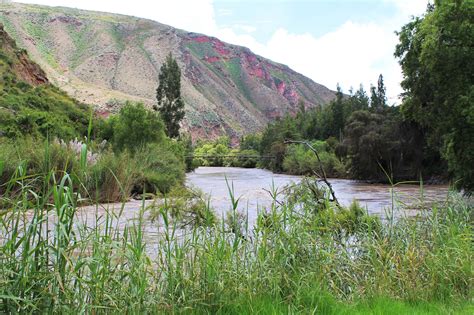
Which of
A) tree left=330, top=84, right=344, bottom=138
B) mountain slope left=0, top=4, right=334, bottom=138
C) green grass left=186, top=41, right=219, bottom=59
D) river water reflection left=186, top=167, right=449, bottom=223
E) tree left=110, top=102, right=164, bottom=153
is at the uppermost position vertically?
green grass left=186, top=41, right=219, bottom=59

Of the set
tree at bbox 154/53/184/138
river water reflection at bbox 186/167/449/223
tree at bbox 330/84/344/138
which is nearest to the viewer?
river water reflection at bbox 186/167/449/223

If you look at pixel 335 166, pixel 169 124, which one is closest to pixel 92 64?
pixel 169 124

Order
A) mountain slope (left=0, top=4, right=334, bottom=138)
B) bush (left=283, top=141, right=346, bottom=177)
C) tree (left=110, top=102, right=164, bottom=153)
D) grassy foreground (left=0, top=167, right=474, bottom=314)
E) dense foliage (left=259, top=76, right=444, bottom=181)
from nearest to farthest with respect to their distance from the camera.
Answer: grassy foreground (left=0, top=167, right=474, bottom=314), tree (left=110, top=102, right=164, bottom=153), dense foliage (left=259, top=76, right=444, bottom=181), bush (left=283, top=141, right=346, bottom=177), mountain slope (left=0, top=4, right=334, bottom=138)

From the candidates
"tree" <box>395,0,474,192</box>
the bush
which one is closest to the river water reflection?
"tree" <box>395,0,474,192</box>

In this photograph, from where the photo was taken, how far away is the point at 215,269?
14.0 feet

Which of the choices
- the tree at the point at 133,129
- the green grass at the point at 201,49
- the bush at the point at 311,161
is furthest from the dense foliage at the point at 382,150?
the green grass at the point at 201,49

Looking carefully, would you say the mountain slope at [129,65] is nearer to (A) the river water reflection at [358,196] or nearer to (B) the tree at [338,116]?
(B) the tree at [338,116]

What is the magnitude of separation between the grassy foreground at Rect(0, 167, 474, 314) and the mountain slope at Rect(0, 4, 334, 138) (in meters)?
88.2

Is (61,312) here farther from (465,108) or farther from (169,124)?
(169,124)

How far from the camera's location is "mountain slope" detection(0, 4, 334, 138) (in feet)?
377

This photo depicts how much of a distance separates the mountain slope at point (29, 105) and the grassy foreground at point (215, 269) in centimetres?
1686

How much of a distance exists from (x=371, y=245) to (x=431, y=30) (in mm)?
16027

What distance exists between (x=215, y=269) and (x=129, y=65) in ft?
428

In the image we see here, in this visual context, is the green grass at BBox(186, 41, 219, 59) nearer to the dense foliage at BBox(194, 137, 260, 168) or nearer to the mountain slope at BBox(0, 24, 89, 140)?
the dense foliage at BBox(194, 137, 260, 168)
